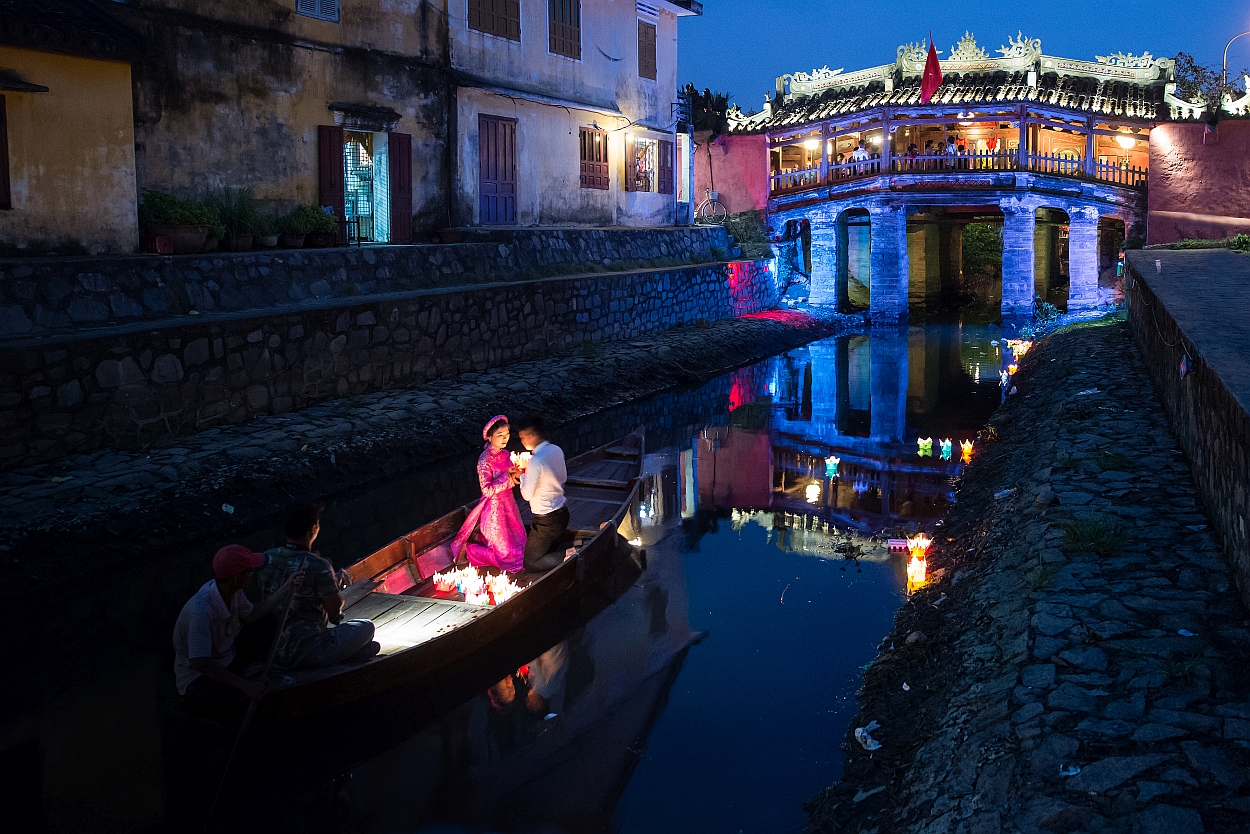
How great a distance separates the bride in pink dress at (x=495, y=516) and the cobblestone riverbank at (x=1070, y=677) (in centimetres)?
327

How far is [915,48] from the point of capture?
33656 mm

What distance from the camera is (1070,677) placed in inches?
231

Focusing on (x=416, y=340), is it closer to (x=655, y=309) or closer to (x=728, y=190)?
(x=655, y=309)

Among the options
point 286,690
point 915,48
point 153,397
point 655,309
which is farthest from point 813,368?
point 286,690

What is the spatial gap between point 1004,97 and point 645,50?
35.2ft

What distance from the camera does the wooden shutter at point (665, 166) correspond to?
1160 inches

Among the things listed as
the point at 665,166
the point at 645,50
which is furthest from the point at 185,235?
the point at 665,166

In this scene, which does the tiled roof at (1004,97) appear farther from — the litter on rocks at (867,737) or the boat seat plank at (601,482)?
the litter on rocks at (867,737)

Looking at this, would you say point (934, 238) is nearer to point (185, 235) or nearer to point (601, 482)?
point (185, 235)

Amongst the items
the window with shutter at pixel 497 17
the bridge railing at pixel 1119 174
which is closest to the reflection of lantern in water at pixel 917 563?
the window with shutter at pixel 497 17

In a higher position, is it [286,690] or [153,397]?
[153,397]

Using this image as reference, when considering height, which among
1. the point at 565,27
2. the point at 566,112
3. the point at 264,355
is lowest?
the point at 264,355

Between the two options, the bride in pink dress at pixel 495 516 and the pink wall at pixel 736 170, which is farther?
the pink wall at pixel 736 170

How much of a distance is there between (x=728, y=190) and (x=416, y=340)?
2100 cm
